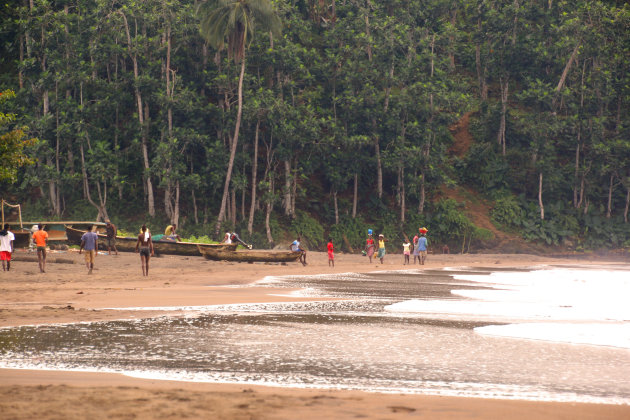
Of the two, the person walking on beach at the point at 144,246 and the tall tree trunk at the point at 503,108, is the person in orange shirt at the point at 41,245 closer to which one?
the person walking on beach at the point at 144,246

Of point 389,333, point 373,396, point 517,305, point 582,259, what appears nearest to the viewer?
point 373,396

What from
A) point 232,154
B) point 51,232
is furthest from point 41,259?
point 232,154

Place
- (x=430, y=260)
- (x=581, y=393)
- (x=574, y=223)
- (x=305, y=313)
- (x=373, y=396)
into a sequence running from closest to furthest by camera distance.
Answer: (x=373, y=396)
(x=581, y=393)
(x=305, y=313)
(x=430, y=260)
(x=574, y=223)

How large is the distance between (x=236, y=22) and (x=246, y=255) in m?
15.3

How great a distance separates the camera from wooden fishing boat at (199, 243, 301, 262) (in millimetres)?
28344

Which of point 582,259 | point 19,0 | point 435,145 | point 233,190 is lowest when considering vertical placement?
point 582,259

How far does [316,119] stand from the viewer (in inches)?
1612

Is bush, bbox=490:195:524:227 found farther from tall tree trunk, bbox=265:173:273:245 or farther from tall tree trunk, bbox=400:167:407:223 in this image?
tall tree trunk, bbox=265:173:273:245

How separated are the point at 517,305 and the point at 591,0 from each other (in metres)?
38.6

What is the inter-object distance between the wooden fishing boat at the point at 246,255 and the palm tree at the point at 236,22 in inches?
409

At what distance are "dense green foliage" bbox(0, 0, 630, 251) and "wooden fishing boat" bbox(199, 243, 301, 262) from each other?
9.67 metres

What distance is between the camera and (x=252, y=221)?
39.7 metres

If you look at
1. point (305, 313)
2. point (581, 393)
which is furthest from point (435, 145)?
point (581, 393)

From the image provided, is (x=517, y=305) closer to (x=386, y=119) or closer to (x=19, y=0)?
(x=386, y=119)
